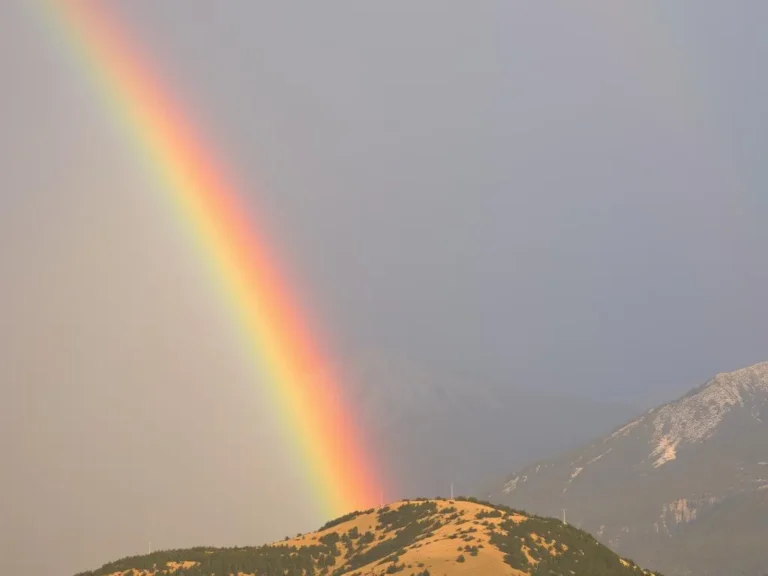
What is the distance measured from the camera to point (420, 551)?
74.1 meters

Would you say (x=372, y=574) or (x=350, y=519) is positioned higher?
(x=350, y=519)

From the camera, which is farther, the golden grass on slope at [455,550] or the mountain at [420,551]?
the mountain at [420,551]

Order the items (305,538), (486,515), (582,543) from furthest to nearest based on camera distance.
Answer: (305,538) < (486,515) < (582,543)

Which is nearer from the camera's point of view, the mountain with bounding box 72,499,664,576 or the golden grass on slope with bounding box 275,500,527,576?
the golden grass on slope with bounding box 275,500,527,576

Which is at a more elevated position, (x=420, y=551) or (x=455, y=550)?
(x=420, y=551)

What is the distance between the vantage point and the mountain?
2694 inches

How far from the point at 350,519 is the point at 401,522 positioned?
13998mm

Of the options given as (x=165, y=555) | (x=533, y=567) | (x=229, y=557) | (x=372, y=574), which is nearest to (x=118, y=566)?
(x=165, y=555)

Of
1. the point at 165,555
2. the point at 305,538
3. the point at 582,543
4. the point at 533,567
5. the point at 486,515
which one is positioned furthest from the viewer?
the point at 305,538

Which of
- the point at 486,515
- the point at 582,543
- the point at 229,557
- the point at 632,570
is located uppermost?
the point at 229,557

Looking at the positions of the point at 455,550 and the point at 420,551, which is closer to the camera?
the point at 455,550

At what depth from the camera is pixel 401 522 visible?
10138 cm

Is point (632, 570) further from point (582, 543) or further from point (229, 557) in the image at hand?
point (229, 557)

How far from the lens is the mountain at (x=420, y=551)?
68438 mm
